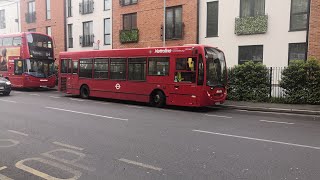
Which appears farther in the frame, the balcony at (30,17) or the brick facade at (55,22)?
the balcony at (30,17)

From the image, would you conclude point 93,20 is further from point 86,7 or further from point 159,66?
point 159,66

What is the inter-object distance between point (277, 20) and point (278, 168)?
15021 mm

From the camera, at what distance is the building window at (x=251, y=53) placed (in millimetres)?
19344

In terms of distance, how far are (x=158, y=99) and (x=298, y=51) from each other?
30.0ft

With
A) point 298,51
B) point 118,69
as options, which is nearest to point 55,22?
point 118,69

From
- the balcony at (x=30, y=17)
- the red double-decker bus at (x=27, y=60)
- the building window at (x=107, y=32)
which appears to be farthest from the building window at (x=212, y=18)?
the balcony at (x=30, y=17)

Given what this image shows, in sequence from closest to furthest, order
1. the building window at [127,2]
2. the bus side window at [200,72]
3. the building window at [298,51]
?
the bus side window at [200,72]
the building window at [298,51]
the building window at [127,2]

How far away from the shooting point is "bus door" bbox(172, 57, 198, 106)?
43.1 ft

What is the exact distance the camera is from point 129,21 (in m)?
26.2

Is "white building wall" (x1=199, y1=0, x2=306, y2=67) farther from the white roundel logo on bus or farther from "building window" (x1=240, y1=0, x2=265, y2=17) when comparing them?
the white roundel logo on bus

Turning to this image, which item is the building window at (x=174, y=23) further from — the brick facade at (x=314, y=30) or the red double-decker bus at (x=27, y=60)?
the red double-decker bus at (x=27, y=60)

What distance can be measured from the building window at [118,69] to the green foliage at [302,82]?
7837mm

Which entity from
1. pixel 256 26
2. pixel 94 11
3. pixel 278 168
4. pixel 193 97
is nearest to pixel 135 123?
pixel 193 97

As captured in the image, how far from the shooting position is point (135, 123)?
970cm
